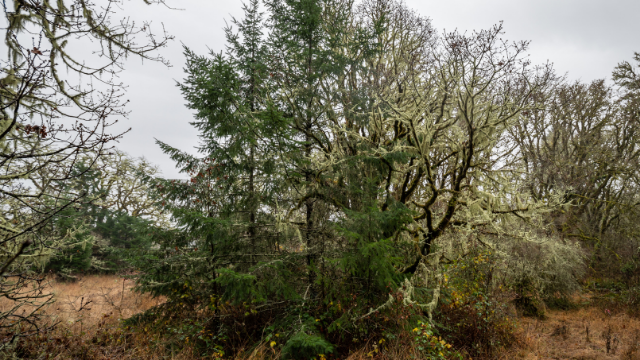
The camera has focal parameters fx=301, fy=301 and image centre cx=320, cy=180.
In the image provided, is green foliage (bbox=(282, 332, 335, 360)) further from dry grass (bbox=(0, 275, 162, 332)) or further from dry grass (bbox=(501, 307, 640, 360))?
dry grass (bbox=(501, 307, 640, 360))

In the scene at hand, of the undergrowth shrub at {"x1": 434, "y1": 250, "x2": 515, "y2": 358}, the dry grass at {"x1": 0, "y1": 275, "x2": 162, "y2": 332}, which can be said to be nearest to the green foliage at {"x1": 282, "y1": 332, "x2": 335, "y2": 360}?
the undergrowth shrub at {"x1": 434, "y1": 250, "x2": 515, "y2": 358}

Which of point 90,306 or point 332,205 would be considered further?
point 90,306

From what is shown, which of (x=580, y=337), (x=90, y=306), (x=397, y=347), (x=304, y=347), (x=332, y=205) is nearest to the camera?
(x=304, y=347)

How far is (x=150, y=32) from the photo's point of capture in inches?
171

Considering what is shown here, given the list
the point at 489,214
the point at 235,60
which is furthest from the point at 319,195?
the point at 235,60

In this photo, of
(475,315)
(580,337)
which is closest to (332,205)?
(475,315)

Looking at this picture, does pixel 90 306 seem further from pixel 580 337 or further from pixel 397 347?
pixel 580 337

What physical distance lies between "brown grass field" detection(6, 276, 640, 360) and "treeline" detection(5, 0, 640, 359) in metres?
0.39

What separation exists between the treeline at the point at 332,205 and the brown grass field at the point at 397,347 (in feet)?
1.28

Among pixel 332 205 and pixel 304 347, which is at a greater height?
pixel 332 205

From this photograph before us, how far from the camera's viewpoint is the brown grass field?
4996mm

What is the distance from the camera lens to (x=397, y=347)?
4.88m

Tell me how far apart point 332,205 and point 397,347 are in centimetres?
297

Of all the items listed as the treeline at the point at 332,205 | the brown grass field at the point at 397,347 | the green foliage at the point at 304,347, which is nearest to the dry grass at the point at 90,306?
the brown grass field at the point at 397,347
